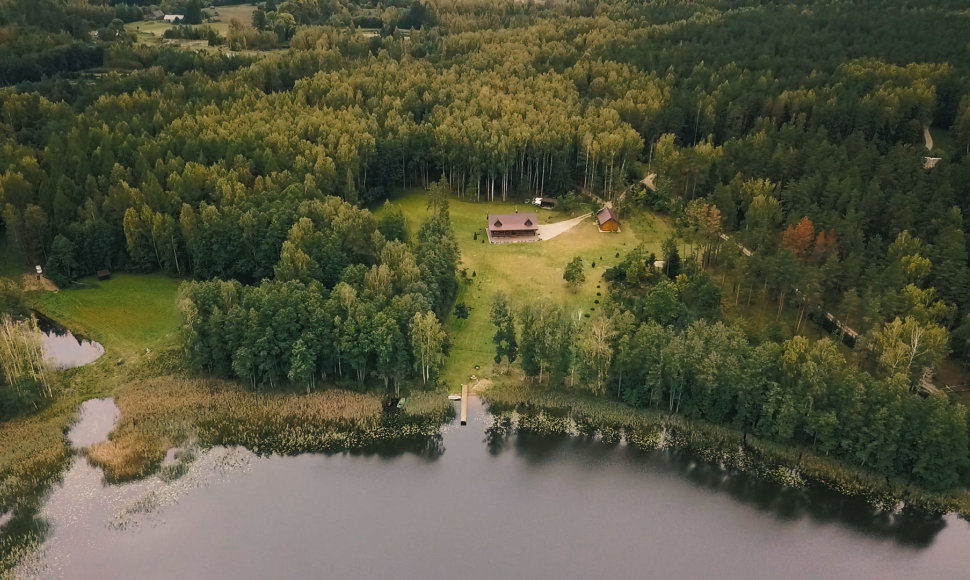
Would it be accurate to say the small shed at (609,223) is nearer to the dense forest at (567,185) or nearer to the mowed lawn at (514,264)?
the mowed lawn at (514,264)

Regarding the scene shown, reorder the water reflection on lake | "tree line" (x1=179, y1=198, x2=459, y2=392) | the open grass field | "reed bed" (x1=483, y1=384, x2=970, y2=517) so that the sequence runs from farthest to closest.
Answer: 1. the open grass field
2. the water reflection on lake
3. "tree line" (x1=179, y1=198, x2=459, y2=392)
4. "reed bed" (x1=483, y1=384, x2=970, y2=517)

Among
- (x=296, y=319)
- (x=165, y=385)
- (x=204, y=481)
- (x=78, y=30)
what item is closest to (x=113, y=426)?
(x=165, y=385)

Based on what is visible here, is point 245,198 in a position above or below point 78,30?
below

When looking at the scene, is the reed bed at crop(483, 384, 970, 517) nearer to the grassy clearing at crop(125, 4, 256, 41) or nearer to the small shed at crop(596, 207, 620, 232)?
the small shed at crop(596, 207, 620, 232)

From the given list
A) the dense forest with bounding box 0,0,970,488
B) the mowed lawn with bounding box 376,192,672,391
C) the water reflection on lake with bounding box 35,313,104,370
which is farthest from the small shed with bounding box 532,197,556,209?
the water reflection on lake with bounding box 35,313,104,370

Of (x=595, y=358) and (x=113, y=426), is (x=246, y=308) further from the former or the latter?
(x=595, y=358)

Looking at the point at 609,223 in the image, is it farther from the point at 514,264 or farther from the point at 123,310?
the point at 123,310
